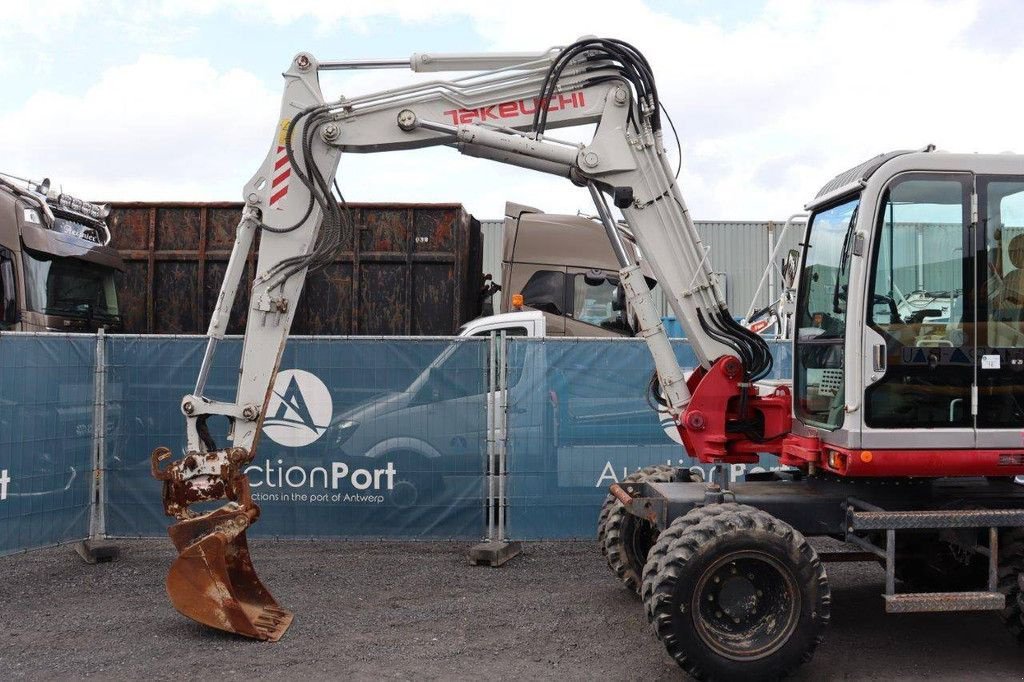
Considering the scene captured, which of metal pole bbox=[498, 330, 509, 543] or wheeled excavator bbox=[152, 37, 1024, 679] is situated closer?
wheeled excavator bbox=[152, 37, 1024, 679]

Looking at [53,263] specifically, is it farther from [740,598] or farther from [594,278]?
[740,598]

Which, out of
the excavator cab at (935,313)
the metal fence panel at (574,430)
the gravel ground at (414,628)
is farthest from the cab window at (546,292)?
the excavator cab at (935,313)

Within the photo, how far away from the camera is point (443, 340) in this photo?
910 cm

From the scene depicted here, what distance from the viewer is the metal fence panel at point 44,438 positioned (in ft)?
26.8

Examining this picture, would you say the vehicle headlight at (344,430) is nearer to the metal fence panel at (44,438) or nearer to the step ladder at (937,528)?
the metal fence panel at (44,438)

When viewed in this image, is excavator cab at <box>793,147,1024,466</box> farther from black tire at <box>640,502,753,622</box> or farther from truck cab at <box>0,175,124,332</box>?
truck cab at <box>0,175,124,332</box>

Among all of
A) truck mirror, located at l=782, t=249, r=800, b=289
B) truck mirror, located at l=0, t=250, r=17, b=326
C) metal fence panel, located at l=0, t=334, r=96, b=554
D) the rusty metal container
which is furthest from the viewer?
the rusty metal container

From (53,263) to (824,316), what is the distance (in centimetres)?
901

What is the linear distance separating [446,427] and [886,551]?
4.34 meters

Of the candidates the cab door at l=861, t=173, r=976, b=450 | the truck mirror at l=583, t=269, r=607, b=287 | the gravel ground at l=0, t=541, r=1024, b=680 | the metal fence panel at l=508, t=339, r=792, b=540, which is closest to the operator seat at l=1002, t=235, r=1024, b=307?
the cab door at l=861, t=173, r=976, b=450

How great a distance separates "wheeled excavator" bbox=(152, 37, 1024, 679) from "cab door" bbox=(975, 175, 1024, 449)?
13 millimetres

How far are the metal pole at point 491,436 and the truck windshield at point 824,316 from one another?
3.16 meters

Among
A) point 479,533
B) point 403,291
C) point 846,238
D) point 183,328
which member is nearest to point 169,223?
point 183,328

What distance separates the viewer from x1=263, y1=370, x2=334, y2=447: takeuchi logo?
29.7ft
